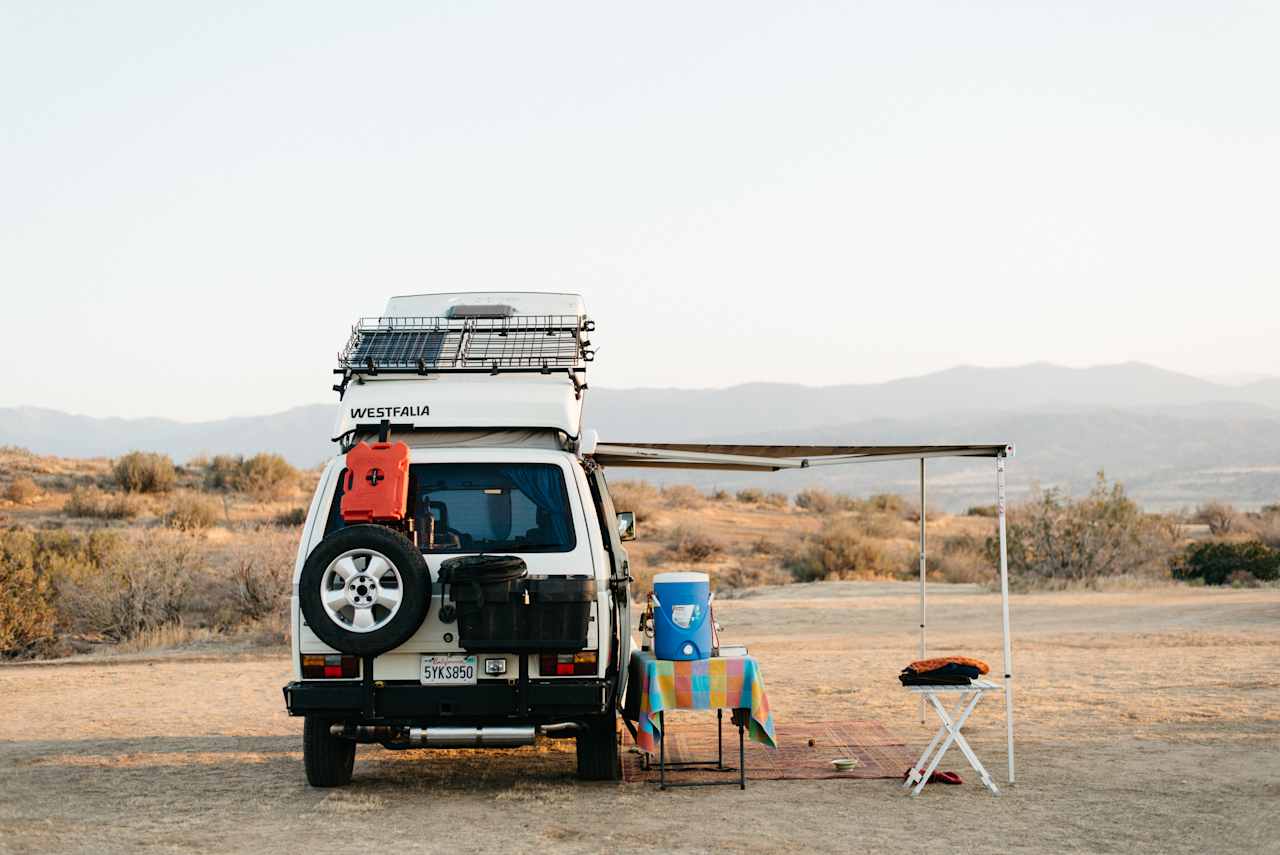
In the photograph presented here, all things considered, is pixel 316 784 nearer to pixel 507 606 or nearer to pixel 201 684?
pixel 507 606

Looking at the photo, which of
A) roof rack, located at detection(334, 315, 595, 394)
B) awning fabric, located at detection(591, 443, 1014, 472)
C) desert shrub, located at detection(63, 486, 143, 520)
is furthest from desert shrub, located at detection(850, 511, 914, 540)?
→ roof rack, located at detection(334, 315, 595, 394)

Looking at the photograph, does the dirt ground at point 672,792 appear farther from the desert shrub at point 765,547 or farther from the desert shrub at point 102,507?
the desert shrub at point 765,547

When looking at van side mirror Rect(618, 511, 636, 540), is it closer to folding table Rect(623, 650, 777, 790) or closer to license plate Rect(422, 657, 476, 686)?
folding table Rect(623, 650, 777, 790)

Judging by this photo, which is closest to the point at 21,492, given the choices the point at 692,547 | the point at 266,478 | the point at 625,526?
the point at 266,478

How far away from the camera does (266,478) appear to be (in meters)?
40.9

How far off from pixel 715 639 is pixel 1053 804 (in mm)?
2308

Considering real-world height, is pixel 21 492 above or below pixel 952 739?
above

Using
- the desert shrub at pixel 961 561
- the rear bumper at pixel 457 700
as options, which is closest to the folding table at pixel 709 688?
the rear bumper at pixel 457 700

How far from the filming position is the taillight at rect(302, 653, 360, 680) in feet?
27.3

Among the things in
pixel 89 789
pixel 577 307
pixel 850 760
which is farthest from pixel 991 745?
pixel 89 789

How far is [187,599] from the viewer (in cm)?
2277

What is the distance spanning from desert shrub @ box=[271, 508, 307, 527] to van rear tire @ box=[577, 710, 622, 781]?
25.5m

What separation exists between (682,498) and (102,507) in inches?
805

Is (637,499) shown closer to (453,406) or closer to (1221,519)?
(1221,519)
